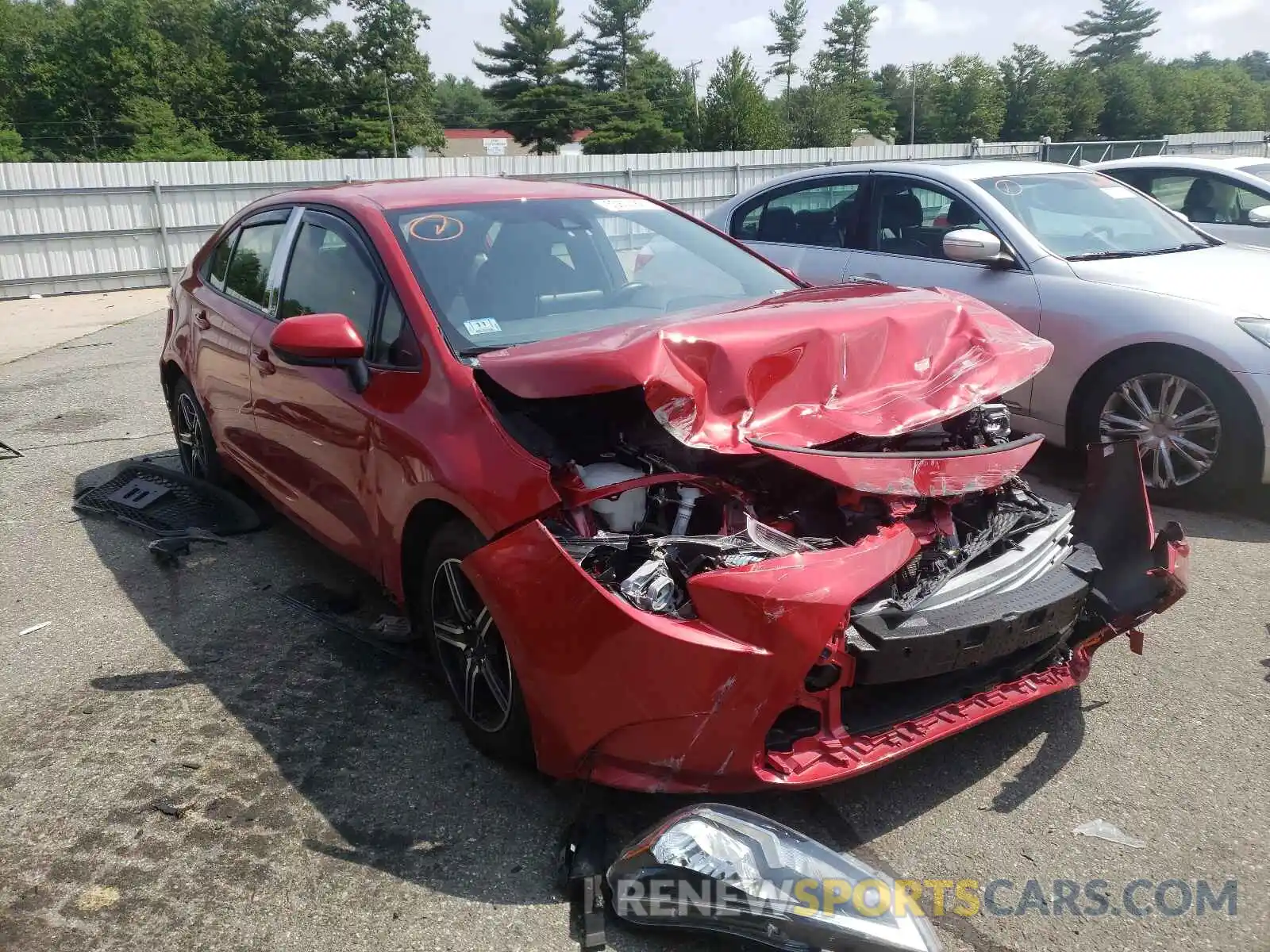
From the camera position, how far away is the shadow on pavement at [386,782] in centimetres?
271

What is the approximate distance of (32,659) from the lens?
396 cm

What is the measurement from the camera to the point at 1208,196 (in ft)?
27.8

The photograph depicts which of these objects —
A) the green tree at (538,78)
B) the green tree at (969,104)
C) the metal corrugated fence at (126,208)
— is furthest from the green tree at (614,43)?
the metal corrugated fence at (126,208)

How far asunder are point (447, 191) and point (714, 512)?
201 centimetres

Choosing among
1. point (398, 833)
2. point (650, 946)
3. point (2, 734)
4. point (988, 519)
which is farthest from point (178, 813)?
point (988, 519)

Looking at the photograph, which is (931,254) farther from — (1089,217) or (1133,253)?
(1133,253)

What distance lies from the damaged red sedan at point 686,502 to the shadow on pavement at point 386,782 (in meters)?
0.21

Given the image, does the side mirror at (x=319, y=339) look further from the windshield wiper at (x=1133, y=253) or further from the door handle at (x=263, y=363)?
the windshield wiper at (x=1133, y=253)

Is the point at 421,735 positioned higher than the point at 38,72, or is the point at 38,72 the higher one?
the point at 38,72

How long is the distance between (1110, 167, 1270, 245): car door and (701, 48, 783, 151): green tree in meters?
50.7

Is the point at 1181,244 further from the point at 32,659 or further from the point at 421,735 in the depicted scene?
the point at 32,659

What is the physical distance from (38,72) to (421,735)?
62.2 metres

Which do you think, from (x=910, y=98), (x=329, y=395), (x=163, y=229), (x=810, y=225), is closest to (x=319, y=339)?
(x=329, y=395)

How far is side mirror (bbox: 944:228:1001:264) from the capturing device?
18.5 feet
